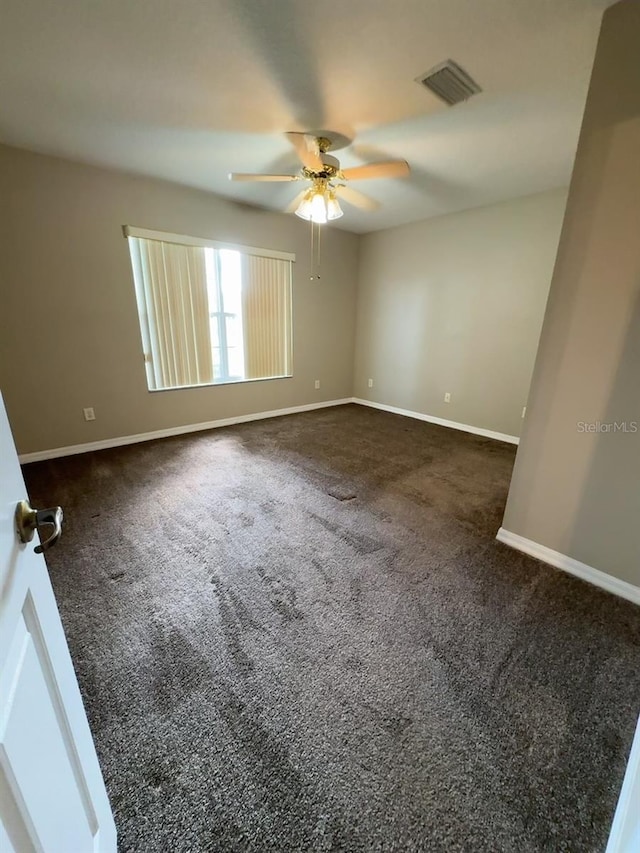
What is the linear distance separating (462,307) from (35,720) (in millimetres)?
Answer: 4512

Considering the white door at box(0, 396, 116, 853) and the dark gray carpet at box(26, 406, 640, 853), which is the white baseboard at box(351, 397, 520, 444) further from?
the white door at box(0, 396, 116, 853)

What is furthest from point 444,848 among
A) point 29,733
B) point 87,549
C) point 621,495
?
point 87,549

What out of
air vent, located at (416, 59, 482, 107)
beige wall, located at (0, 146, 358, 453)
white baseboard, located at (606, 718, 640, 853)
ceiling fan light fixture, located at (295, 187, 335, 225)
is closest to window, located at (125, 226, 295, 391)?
beige wall, located at (0, 146, 358, 453)

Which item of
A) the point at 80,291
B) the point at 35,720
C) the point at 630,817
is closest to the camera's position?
the point at 35,720

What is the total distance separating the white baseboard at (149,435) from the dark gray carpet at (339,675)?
0.80 m

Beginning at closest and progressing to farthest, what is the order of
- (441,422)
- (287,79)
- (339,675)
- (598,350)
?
(339,675)
(598,350)
(287,79)
(441,422)

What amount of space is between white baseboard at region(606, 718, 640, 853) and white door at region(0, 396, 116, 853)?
3.14ft

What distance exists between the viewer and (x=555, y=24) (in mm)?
1462

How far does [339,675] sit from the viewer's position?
130 cm

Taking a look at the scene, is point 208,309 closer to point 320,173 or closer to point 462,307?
point 320,173

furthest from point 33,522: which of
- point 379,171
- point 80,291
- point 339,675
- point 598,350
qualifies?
point 80,291

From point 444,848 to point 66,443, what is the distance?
144 inches

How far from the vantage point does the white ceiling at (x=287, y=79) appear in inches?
56.7

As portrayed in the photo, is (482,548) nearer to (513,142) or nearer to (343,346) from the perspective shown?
(513,142)
